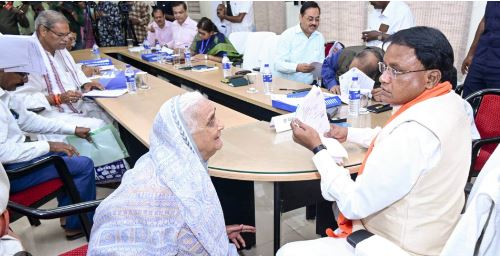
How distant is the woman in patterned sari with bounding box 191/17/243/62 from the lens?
4.16 meters

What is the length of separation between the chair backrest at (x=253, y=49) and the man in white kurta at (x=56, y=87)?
1.71 meters

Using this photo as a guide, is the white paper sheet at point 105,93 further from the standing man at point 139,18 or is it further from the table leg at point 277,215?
the standing man at point 139,18

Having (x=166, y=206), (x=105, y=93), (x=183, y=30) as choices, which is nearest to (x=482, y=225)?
(x=166, y=206)

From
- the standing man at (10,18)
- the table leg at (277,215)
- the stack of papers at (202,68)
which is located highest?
the standing man at (10,18)

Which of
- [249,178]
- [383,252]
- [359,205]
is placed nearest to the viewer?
[383,252]

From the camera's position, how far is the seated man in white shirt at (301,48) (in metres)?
3.26

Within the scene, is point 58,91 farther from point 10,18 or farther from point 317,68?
point 10,18

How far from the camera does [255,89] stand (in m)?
2.74

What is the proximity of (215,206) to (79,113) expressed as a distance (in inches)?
85.3

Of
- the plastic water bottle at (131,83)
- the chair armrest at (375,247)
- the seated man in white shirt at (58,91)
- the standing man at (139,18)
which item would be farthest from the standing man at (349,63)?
the standing man at (139,18)

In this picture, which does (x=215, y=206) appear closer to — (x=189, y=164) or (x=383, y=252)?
(x=189, y=164)

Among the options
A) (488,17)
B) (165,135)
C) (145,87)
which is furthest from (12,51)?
(488,17)

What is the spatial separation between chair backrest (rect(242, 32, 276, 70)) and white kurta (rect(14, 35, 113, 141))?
1642mm

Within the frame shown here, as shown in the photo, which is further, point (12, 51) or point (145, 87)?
point (145, 87)
